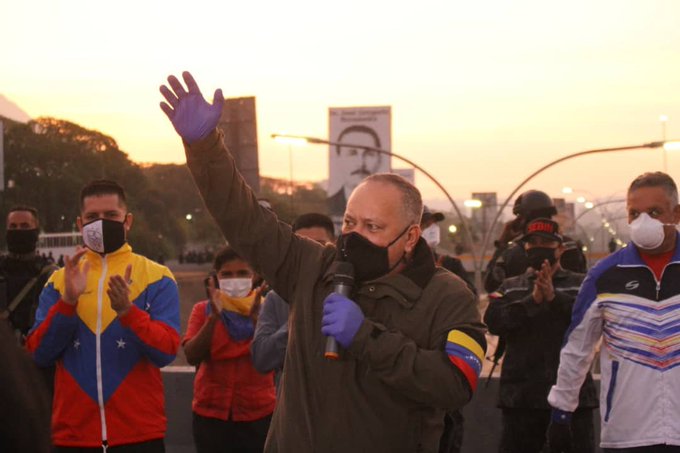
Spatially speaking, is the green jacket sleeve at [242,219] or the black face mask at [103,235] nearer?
the green jacket sleeve at [242,219]

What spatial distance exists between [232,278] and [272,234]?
2784mm

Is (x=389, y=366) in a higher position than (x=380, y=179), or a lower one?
lower

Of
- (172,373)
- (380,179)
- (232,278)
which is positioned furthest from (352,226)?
(172,373)

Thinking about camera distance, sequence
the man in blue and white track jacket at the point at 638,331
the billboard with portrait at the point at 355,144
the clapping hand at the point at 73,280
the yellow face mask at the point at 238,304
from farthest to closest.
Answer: the billboard with portrait at the point at 355,144 < the yellow face mask at the point at 238,304 < the clapping hand at the point at 73,280 < the man in blue and white track jacket at the point at 638,331

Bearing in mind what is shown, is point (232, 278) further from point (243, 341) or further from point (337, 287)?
point (337, 287)

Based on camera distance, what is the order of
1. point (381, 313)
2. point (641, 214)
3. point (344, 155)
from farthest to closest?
point (344, 155)
point (641, 214)
point (381, 313)

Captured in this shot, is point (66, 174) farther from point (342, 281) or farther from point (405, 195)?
point (342, 281)

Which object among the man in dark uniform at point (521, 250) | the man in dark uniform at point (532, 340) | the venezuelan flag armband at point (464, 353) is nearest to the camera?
the venezuelan flag armband at point (464, 353)

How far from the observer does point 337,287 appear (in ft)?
12.0

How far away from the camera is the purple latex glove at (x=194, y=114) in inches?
146

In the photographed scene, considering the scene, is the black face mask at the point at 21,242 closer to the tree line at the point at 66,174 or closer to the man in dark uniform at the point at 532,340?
the man in dark uniform at the point at 532,340

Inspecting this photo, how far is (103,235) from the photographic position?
219 inches

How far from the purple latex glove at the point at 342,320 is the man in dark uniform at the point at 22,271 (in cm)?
388

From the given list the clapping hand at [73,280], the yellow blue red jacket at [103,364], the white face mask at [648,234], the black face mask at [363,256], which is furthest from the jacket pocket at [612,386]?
the clapping hand at [73,280]
